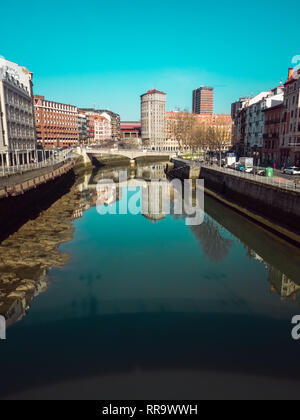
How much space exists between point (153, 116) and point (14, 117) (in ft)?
469

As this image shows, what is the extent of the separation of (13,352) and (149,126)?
185980 millimetres

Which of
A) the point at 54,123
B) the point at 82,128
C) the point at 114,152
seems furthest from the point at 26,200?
the point at 82,128

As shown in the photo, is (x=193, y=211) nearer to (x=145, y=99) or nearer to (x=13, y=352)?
(x=13, y=352)

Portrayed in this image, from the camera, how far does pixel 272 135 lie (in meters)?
53.9

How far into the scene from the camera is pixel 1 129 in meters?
46.6

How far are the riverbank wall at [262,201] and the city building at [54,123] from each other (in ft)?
275

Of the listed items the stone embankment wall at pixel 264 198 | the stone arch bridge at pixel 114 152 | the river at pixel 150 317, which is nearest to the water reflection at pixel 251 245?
the river at pixel 150 317

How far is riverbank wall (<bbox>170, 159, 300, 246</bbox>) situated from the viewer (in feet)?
78.5

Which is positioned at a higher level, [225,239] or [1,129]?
[1,129]

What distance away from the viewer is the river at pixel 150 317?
34.7 ft

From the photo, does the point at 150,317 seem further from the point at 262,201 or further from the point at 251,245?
the point at 262,201

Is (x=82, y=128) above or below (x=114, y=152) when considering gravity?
above
